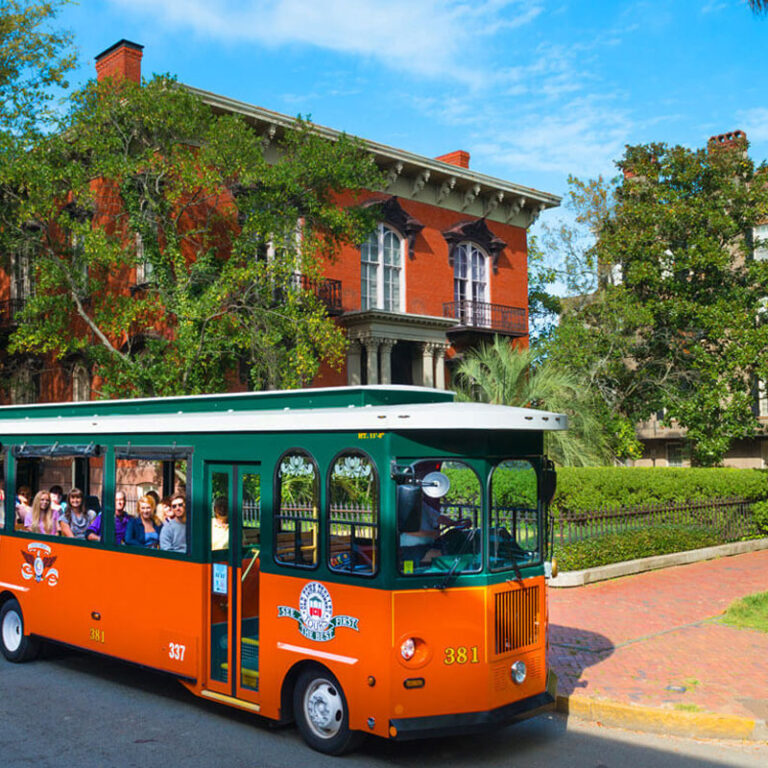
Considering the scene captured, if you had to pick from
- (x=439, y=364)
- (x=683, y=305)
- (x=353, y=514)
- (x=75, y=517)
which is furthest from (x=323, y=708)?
(x=439, y=364)

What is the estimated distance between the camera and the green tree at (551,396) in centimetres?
2250

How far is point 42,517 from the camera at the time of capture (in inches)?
399

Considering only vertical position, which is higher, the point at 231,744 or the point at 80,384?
the point at 80,384

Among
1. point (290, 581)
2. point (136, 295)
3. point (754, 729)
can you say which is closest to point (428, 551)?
point (290, 581)

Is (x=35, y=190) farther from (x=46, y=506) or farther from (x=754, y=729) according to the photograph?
(x=754, y=729)

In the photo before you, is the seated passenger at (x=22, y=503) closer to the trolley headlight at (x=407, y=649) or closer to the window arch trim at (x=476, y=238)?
the trolley headlight at (x=407, y=649)

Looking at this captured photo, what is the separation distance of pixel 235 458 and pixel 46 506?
3364 mm

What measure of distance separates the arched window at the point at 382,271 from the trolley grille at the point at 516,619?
21.7 m

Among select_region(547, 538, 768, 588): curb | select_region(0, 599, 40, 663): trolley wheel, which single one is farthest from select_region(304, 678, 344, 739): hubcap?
select_region(547, 538, 768, 588): curb

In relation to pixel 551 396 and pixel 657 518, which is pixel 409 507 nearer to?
pixel 657 518

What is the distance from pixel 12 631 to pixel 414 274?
69.5 ft

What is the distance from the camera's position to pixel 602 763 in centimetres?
699

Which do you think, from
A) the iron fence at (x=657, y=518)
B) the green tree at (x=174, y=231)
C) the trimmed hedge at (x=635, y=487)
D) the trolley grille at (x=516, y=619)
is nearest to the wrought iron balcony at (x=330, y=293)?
the green tree at (x=174, y=231)

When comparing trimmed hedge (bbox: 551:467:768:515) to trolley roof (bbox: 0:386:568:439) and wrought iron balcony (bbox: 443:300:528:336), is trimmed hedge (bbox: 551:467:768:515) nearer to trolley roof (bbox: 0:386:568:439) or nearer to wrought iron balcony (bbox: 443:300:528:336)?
trolley roof (bbox: 0:386:568:439)
